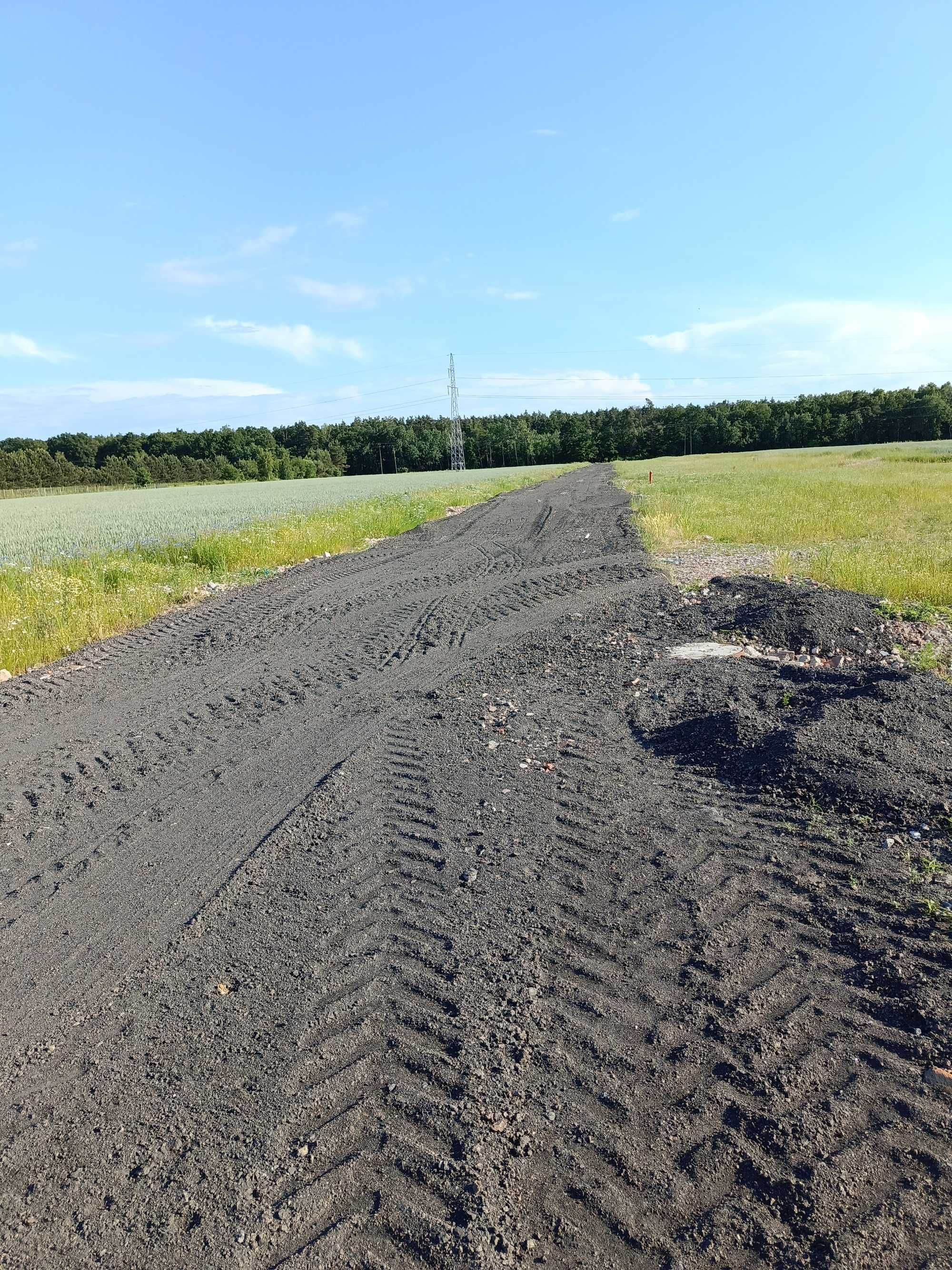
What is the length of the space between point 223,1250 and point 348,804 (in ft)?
8.78

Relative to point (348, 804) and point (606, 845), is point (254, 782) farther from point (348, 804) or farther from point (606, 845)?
point (606, 845)

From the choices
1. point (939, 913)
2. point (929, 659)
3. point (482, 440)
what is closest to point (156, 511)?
point (929, 659)

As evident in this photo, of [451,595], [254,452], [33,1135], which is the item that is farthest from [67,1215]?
[254,452]

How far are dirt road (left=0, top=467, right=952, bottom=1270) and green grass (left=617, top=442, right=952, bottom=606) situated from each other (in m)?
4.92

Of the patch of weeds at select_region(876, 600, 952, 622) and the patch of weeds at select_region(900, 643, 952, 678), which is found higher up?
the patch of weeds at select_region(876, 600, 952, 622)

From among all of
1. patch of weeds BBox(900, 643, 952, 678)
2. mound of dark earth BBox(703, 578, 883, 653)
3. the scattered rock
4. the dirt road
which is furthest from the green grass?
the scattered rock

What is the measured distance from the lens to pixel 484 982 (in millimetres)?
3061

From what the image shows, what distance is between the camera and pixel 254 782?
5113 mm

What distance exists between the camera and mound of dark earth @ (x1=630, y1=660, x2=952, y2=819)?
4371 millimetres

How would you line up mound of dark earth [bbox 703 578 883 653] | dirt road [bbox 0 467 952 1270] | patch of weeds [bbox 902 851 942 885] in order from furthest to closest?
mound of dark earth [bbox 703 578 883 653]
patch of weeds [bbox 902 851 942 885]
dirt road [bbox 0 467 952 1270]

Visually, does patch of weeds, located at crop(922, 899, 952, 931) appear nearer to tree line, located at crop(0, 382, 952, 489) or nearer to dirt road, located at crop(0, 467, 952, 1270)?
dirt road, located at crop(0, 467, 952, 1270)

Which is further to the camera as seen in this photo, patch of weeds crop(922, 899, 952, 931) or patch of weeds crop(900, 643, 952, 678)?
patch of weeds crop(900, 643, 952, 678)

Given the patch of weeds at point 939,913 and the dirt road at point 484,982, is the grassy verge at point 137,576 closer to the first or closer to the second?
the dirt road at point 484,982

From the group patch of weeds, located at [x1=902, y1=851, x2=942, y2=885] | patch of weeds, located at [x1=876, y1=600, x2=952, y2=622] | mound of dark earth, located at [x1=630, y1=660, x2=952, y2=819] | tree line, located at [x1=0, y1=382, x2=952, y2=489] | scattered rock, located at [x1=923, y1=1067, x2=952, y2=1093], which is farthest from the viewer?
tree line, located at [x1=0, y1=382, x2=952, y2=489]
